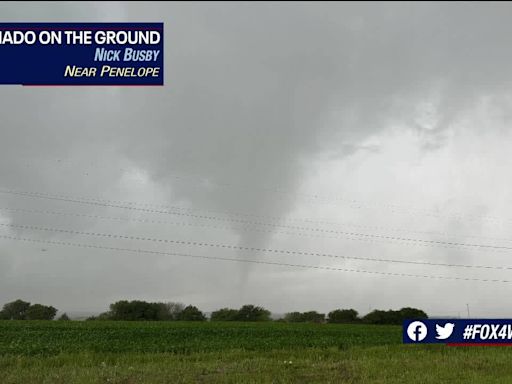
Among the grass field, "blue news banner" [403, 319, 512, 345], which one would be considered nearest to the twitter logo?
"blue news banner" [403, 319, 512, 345]

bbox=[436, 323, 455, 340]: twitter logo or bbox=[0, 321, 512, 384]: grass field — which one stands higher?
bbox=[436, 323, 455, 340]: twitter logo

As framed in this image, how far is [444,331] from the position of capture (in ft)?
79.5

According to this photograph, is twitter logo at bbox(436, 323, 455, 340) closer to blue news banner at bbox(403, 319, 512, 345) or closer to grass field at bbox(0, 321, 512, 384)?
blue news banner at bbox(403, 319, 512, 345)

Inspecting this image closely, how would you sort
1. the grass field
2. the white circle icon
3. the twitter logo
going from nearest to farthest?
the grass field, the twitter logo, the white circle icon

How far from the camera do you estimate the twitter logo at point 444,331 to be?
24.2 meters

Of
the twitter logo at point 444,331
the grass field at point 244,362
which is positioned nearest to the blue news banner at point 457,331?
the twitter logo at point 444,331

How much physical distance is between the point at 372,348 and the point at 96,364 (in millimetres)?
14206

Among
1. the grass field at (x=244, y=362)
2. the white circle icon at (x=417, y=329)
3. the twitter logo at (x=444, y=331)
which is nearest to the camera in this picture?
the grass field at (x=244, y=362)

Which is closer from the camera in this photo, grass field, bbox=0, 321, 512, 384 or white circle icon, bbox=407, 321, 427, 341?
grass field, bbox=0, 321, 512, 384

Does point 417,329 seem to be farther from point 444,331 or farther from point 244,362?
point 244,362

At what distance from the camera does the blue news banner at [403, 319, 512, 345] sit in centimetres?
2428

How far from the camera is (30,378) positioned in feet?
52.1

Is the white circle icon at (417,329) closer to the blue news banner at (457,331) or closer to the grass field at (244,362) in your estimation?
the blue news banner at (457,331)

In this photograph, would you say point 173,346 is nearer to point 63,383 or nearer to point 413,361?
point 63,383
